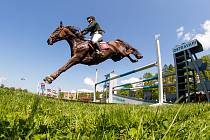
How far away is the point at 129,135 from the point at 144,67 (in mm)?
10553

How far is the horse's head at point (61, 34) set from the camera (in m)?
10.3

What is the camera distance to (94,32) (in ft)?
34.3

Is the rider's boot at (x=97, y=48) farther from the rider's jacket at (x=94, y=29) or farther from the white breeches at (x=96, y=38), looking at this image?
the rider's jacket at (x=94, y=29)

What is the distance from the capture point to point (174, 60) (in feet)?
60.5

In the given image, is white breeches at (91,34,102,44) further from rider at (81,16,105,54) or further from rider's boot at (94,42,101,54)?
rider's boot at (94,42,101,54)

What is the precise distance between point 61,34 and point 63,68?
4.61ft

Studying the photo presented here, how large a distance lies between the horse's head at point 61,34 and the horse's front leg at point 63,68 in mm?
931

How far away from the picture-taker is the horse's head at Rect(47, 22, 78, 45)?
10281mm

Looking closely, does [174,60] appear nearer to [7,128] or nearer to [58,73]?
[58,73]

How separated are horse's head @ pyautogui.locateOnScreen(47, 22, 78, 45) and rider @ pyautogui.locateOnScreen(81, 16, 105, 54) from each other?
40cm

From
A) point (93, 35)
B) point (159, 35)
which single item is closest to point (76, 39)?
point (93, 35)

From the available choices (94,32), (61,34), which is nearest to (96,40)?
(94,32)

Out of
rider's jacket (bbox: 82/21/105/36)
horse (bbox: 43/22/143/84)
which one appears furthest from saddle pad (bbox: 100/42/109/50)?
rider's jacket (bbox: 82/21/105/36)

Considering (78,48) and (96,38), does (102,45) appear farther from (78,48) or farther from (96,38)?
(78,48)
